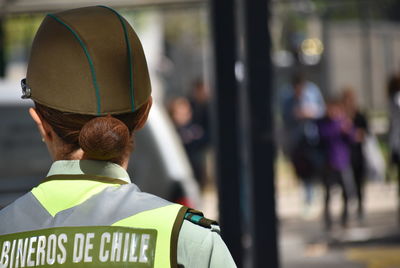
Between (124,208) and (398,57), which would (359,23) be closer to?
(398,57)

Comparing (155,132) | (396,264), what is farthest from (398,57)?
(155,132)

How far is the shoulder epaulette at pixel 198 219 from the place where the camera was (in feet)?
5.81

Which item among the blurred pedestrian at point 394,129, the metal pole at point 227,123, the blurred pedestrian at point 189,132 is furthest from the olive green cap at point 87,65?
the blurred pedestrian at point 189,132

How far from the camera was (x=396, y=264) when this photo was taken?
9.56m

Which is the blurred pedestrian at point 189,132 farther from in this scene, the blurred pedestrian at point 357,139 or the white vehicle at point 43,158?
the white vehicle at point 43,158

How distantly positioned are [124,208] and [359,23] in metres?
12.9

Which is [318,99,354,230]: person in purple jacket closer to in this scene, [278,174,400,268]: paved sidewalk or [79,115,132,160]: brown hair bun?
[278,174,400,268]: paved sidewalk

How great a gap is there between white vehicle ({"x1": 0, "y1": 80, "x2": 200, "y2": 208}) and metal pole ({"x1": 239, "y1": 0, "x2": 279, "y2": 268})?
2.40 ft

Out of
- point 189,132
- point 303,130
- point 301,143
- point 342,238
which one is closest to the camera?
point 342,238

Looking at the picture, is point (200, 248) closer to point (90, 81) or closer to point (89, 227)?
point (89, 227)

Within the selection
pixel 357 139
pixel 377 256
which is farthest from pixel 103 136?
pixel 357 139

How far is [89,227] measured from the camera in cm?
182

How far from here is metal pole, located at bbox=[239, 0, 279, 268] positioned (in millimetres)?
5391

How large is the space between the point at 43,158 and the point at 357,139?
238 inches
